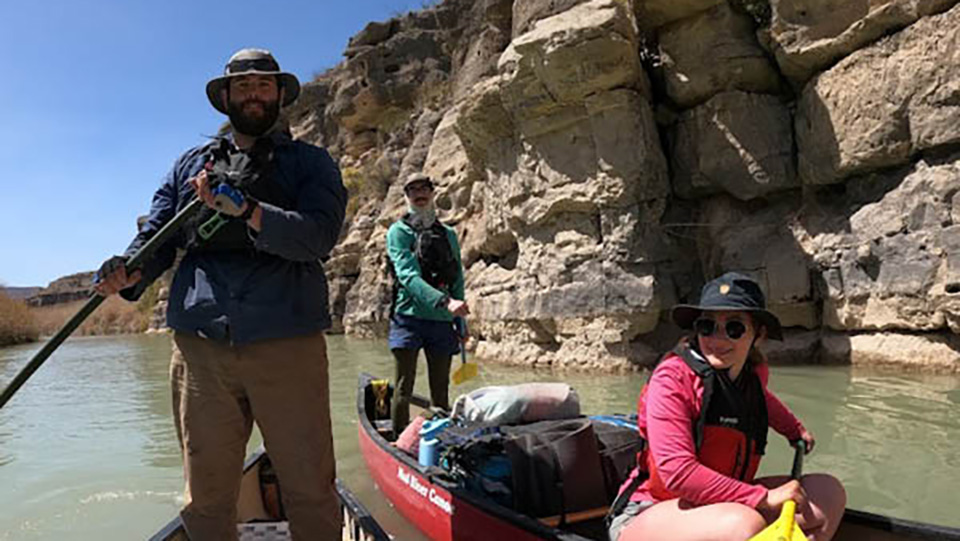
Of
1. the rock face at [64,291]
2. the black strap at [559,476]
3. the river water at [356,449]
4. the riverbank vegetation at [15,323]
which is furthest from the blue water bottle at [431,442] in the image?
the rock face at [64,291]

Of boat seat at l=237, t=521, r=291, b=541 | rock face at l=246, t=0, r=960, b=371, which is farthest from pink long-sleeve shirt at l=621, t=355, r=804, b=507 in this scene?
rock face at l=246, t=0, r=960, b=371

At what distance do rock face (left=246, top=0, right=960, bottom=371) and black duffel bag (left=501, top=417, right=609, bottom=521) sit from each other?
7.80 m

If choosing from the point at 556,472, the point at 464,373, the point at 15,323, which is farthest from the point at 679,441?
the point at 15,323

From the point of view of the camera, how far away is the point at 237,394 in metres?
2.42

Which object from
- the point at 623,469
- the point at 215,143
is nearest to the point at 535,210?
the point at 623,469

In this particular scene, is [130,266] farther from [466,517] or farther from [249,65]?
[466,517]

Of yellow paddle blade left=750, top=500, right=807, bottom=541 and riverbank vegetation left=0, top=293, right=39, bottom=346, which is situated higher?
riverbank vegetation left=0, top=293, right=39, bottom=346

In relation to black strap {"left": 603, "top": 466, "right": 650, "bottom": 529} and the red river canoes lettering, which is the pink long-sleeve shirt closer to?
black strap {"left": 603, "top": 466, "right": 650, "bottom": 529}

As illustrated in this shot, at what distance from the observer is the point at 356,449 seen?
664 centimetres

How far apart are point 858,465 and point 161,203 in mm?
5504

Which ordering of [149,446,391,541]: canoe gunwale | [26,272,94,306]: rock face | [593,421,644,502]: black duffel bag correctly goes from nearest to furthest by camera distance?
[149,446,391,541]: canoe gunwale
[593,421,644,502]: black duffel bag
[26,272,94,306]: rock face

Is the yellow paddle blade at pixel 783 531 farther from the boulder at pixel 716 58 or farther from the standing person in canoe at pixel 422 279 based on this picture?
the boulder at pixel 716 58

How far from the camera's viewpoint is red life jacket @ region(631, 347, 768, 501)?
2.43 meters

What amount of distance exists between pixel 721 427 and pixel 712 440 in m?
0.06
